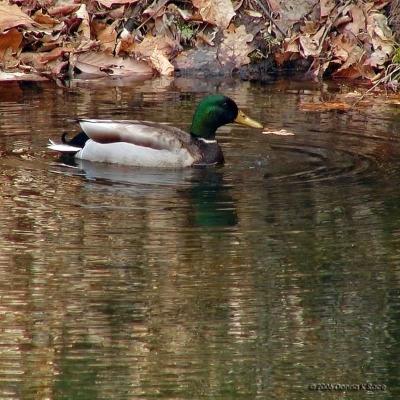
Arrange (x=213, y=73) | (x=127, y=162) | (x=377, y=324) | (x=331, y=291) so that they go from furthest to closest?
(x=213, y=73), (x=127, y=162), (x=331, y=291), (x=377, y=324)

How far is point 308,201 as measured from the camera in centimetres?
885

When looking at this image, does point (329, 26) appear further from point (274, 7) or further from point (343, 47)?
point (274, 7)

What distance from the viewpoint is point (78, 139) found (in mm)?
10773

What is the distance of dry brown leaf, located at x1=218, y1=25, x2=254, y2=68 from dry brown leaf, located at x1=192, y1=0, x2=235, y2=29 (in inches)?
6.6

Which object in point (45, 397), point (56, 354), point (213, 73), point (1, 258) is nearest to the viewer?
point (45, 397)

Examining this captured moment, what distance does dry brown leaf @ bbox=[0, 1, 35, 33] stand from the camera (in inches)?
540

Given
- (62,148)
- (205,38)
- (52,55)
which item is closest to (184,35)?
(205,38)

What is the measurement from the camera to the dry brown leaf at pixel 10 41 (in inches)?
541

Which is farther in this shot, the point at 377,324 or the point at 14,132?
the point at 14,132

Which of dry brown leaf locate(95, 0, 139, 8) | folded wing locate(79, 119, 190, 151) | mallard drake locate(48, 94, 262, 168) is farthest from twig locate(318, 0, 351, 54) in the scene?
folded wing locate(79, 119, 190, 151)

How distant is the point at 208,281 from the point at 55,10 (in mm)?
7719

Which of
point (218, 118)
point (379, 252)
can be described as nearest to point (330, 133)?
point (218, 118)

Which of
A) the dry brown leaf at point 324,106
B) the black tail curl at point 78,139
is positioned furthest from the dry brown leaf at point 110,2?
the black tail curl at point 78,139

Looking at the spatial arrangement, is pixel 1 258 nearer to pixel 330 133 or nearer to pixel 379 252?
pixel 379 252
